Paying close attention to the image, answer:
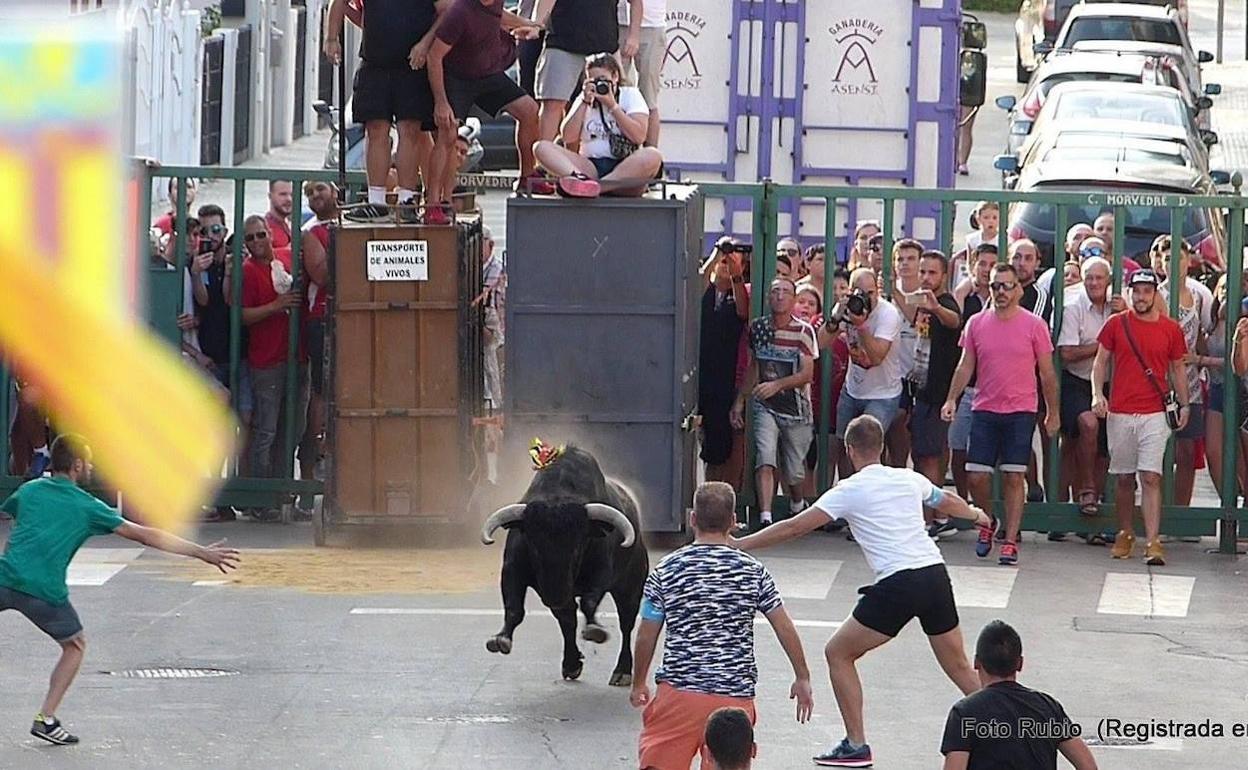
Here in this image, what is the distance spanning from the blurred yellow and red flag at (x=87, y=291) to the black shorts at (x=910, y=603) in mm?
4114

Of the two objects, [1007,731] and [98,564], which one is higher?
[1007,731]

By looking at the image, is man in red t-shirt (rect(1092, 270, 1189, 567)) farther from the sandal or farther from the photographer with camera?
the photographer with camera

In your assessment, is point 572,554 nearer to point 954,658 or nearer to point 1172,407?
point 954,658

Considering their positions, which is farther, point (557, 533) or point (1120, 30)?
point (1120, 30)

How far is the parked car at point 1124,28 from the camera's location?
36.1 meters

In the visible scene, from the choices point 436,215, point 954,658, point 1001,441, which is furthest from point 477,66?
point 954,658

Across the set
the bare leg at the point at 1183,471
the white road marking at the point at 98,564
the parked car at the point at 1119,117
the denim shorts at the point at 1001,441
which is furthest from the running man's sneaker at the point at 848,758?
the parked car at the point at 1119,117

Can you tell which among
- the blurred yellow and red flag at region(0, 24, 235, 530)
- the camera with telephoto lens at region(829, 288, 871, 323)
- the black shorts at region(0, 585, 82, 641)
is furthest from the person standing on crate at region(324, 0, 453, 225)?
the black shorts at region(0, 585, 82, 641)

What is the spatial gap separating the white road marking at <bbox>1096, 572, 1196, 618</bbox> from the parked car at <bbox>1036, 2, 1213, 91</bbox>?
20853 mm

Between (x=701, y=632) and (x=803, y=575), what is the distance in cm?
636

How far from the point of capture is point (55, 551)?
11.2 metres

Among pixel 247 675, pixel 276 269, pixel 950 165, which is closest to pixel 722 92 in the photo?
pixel 950 165

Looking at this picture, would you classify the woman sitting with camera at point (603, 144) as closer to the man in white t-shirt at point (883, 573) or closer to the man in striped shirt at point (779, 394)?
the man in striped shirt at point (779, 394)

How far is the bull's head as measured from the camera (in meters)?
11.9
